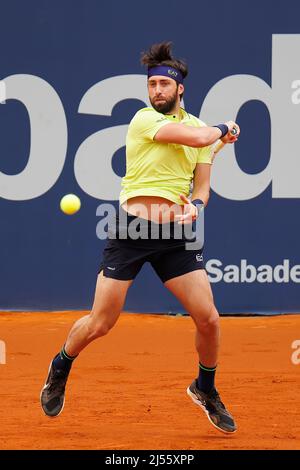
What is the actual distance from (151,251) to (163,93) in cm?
82

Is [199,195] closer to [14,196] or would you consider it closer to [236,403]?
[236,403]

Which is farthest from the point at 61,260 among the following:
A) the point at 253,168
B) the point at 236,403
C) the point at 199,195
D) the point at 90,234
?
the point at 199,195

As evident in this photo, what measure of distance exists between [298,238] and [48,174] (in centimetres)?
258

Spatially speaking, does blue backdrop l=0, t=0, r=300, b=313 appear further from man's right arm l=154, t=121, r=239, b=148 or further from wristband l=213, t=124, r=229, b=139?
man's right arm l=154, t=121, r=239, b=148

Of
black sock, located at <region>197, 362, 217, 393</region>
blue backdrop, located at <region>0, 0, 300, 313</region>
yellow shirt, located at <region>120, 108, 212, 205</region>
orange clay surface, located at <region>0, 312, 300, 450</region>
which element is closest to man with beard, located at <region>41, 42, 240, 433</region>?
yellow shirt, located at <region>120, 108, 212, 205</region>

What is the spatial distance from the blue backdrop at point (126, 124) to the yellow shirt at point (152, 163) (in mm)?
4484

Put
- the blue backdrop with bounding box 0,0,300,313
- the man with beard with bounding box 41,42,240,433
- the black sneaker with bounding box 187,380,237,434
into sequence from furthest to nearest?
the blue backdrop with bounding box 0,0,300,313 < the black sneaker with bounding box 187,380,237,434 < the man with beard with bounding box 41,42,240,433

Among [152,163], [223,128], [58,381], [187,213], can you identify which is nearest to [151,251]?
[187,213]

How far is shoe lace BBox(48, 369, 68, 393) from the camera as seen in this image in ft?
16.8

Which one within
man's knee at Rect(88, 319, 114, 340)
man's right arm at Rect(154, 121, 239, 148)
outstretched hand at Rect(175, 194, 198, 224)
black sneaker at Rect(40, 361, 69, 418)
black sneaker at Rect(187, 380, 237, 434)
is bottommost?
black sneaker at Rect(187, 380, 237, 434)

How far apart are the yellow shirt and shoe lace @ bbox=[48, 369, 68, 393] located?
1001 mm

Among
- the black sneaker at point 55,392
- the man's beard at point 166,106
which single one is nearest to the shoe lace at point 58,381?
the black sneaker at point 55,392

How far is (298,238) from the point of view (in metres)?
9.64

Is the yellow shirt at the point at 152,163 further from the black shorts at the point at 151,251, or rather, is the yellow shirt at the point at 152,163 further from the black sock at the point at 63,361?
the black sock at the point at 63,361
